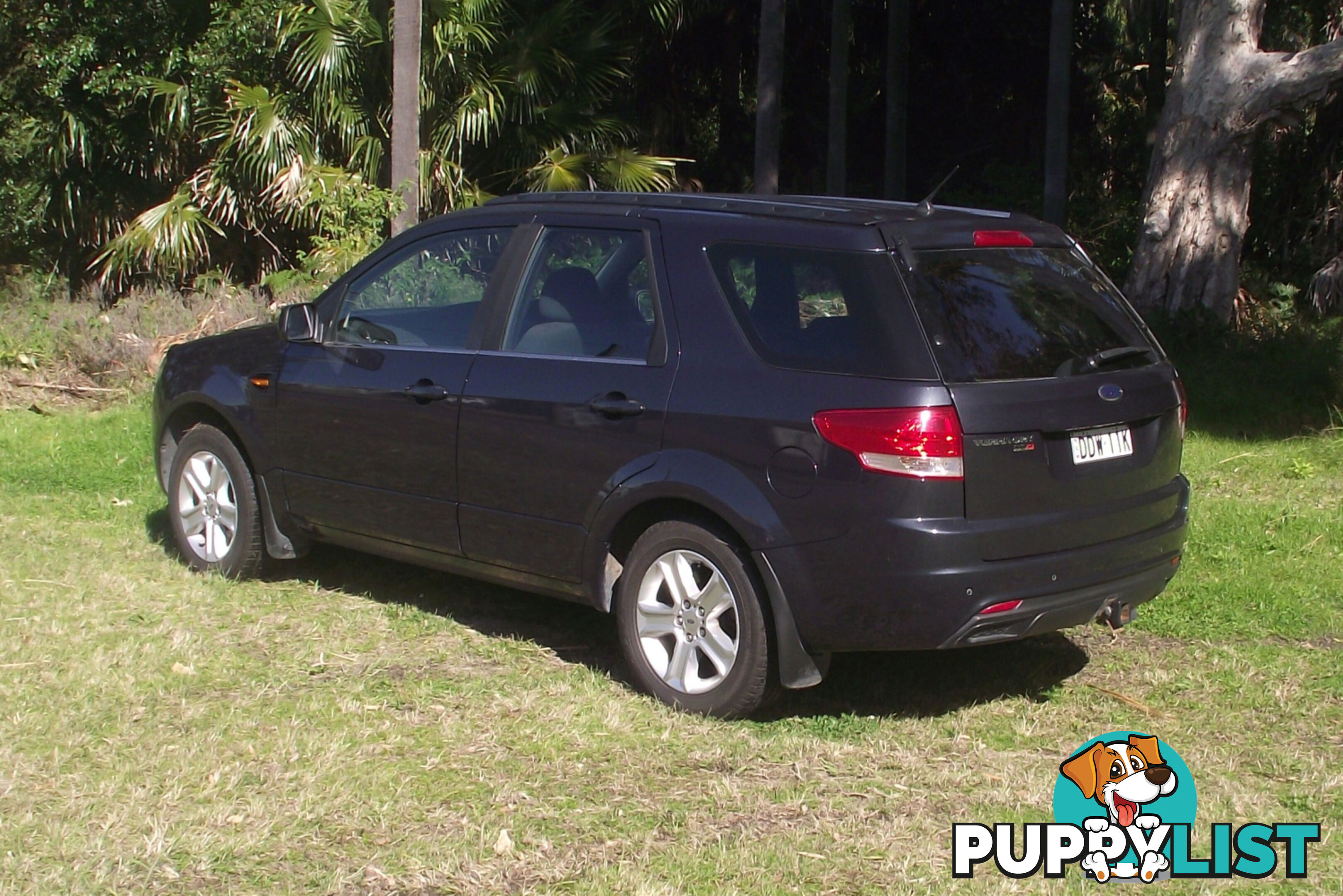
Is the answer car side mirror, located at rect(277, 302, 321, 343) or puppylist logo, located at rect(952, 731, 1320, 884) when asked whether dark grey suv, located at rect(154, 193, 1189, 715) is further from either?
puppylist logo, located at rect(952, 731, 1320, 884)

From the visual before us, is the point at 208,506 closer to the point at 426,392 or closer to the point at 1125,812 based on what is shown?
the point at 426,392

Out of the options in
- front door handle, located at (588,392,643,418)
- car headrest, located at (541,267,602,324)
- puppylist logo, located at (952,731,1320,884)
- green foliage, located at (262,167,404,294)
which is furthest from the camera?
green foliage, located at (262,167,404,294)

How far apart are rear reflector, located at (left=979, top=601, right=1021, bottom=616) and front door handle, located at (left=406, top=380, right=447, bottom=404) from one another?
231cm

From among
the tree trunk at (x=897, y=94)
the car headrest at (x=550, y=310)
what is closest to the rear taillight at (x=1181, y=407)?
the car headrest at (x=550, y=310)

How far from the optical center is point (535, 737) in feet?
16.4

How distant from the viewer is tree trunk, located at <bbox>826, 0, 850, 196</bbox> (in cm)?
1881

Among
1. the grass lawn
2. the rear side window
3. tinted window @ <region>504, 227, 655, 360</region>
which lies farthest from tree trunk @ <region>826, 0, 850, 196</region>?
the rear side window

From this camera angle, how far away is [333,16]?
1349 cm

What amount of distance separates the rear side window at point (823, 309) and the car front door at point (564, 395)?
0.31 m

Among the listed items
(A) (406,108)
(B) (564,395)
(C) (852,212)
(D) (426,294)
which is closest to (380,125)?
(A) (406,108)

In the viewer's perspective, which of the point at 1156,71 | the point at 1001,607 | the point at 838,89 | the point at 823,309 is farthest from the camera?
the point at 1156,71

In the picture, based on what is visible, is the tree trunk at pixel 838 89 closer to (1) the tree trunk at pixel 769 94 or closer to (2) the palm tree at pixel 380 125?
(1) the tree trunk at pixel 769 94

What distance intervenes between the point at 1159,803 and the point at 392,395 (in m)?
3.30

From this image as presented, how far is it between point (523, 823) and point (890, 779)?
1183 mm
